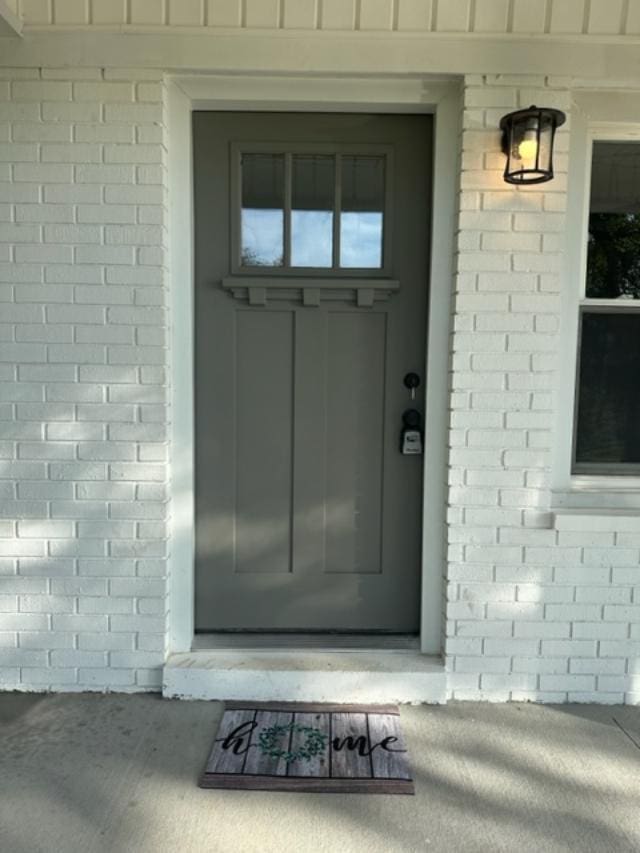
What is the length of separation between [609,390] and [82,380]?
2264 mm

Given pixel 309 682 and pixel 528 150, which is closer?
pixel 528 150

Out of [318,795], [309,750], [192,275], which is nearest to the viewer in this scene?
[318,795]

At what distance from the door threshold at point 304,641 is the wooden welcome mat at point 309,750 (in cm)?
26

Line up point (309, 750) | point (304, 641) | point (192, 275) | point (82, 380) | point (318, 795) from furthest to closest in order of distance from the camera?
point (304, 641) < point (192, 275) < point (82, 380) < point (309, 750) < point (318, 795)

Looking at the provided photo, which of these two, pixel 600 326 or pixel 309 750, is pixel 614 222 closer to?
pixel 600 326

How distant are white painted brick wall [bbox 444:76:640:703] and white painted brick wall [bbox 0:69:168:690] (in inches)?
49.8

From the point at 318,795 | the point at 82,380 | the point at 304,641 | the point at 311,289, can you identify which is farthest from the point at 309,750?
the point at 311,289

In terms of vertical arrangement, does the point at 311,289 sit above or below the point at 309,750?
above

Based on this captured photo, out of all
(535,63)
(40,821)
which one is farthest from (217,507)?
(535,63)

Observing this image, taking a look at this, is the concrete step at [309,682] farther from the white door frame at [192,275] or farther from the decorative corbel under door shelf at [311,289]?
the decorative corbel under door shelf at [311,289]

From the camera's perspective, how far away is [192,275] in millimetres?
2846

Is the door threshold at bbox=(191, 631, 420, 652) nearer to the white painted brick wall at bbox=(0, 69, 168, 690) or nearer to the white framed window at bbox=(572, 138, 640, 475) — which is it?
the white painted brick wall at bbox=(0, 69, 168, 690)

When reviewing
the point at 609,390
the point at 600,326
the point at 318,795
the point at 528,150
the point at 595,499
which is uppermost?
the point at 528,150

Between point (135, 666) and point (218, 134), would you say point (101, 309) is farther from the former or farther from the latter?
point (135, 666)
